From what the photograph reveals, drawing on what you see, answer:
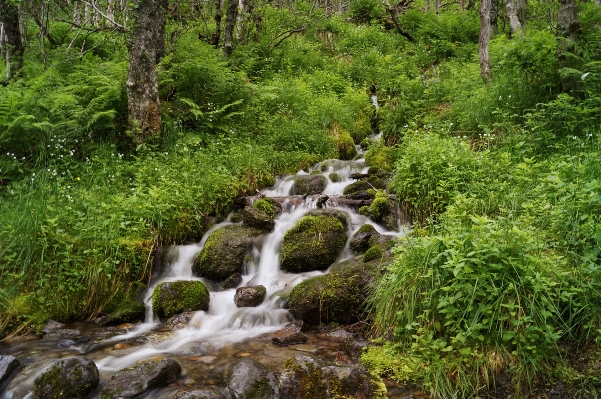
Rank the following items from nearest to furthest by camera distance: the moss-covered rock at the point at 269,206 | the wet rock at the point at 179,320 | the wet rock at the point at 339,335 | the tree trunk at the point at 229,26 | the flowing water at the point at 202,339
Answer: the flowing water at the point at 202,339 < the wet rock at the point at 339,335 < the wet rock at the point at 179,320 < the moss-covered rock at the point at 269,206 < the tree trunk at the point at 229,26

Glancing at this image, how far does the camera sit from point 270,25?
58.1 feet

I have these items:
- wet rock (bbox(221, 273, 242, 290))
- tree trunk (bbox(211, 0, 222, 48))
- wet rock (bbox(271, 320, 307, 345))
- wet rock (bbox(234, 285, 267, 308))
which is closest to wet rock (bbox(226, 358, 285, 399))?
wet rock (bbox(271, 320, 307, 345))

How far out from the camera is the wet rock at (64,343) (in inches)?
218

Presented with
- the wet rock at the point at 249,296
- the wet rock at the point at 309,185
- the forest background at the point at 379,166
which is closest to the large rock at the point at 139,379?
the wet rock at the point at 249,296

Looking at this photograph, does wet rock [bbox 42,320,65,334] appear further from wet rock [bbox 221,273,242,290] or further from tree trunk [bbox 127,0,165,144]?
tree trunk [bbox 127,0,165,144]

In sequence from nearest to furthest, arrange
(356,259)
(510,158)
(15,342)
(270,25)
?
(15,342) < (356,259) < (510,158) < (270,25)

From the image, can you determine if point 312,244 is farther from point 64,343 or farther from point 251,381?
point 64,343

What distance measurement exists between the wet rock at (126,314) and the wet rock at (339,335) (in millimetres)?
2771

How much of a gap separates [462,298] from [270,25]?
15.9 meters

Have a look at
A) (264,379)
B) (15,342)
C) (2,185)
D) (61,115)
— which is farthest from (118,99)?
(264,379)

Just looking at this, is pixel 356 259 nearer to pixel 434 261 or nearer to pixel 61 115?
pixel 434 261

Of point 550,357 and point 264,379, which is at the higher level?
point 550,357

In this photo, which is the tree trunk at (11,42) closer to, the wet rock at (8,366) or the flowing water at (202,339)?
the flowing water at (202,339)

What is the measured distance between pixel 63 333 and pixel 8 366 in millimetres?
1153
